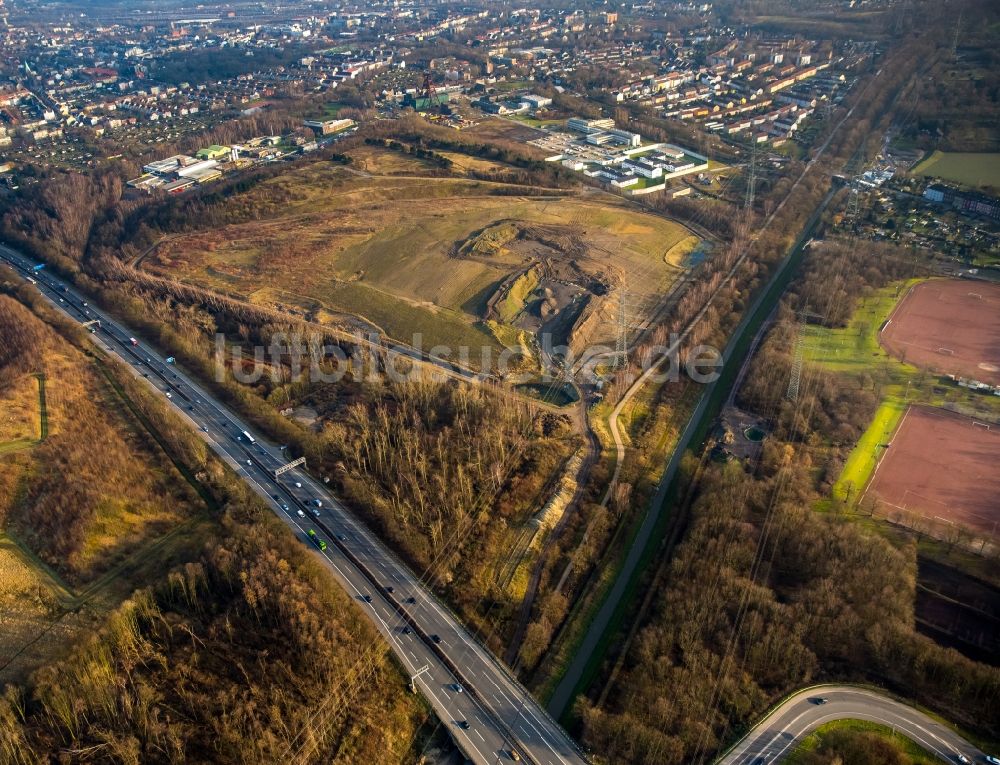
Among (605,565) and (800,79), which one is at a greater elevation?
(800,79)

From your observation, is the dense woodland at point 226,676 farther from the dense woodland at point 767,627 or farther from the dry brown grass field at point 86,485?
the dense woodland at point 767,627

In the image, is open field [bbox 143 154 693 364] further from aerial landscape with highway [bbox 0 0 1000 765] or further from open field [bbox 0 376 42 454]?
open field [bbox 0 376 42 454]

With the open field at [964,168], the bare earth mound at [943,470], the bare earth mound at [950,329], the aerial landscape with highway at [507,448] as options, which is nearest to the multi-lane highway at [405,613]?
the aerial landscape with highway at [507,448]

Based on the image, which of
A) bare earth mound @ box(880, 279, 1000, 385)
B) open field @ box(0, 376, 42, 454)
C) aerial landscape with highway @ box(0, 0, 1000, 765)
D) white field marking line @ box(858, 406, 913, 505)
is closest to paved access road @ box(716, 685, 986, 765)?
aerial landscape with highway @ box(0, 0, 1000, 765)

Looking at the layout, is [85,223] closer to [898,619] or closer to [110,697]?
[110,697]

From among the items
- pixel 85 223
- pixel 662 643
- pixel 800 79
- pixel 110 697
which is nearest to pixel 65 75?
pixel 85 223

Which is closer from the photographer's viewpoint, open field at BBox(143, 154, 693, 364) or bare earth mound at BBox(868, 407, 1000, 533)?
bare earth mound at BBox(868, 407, 1000, 533)
